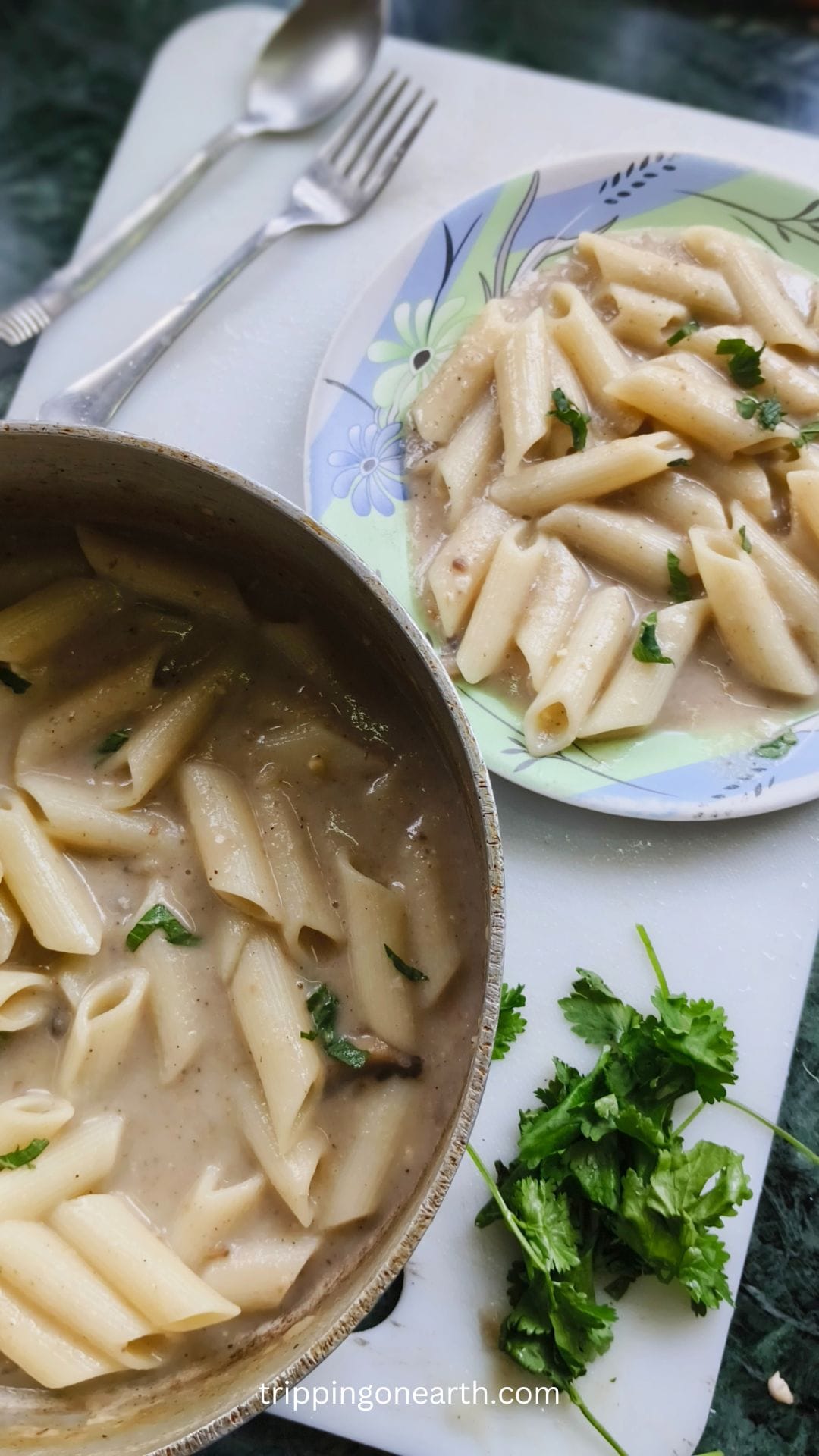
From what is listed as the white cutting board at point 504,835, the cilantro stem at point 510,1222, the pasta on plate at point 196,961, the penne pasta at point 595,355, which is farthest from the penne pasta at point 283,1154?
the penne pasta at point 595,355

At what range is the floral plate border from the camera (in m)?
1.63

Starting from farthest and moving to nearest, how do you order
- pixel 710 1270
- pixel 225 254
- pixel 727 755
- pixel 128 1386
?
pixel 225 254
pixel 727 755
pixel 710 1270
pixel 128 1386

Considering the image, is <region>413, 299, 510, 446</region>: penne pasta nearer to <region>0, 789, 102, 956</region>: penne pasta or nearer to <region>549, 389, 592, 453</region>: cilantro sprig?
<region>549, 389, 592, 453</region>: cilantro sprig

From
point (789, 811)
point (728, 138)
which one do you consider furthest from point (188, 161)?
point (789, 811)

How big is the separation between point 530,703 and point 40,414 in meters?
0.87

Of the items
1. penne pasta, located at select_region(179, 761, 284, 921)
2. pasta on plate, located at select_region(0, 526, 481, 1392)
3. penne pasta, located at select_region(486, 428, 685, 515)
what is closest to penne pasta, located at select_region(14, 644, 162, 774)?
pasta on plate, located at select_region(0, 526, 481, 1392)

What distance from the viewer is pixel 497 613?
5.47 ft

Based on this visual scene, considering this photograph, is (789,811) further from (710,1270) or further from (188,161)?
(188,161)

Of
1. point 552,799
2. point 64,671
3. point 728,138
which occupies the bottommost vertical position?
point 552,799

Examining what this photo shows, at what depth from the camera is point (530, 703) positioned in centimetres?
167

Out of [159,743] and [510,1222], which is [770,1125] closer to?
[510,1222]

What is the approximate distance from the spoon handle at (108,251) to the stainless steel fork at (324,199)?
167 millimetres

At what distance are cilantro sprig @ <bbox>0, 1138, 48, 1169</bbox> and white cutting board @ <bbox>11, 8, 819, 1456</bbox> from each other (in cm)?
51

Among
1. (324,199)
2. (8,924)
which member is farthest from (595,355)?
(8,924)
